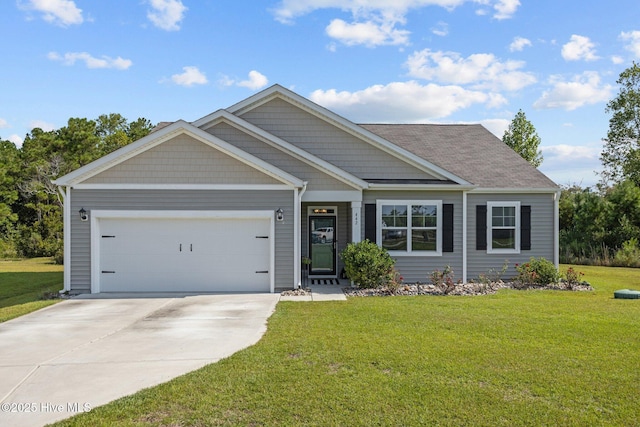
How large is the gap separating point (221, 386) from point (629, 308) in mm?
9093

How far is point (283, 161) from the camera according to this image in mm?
12922

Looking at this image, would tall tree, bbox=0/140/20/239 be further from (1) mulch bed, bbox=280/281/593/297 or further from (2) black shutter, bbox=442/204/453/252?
(2) black shutter, bbox=442/204/453/252

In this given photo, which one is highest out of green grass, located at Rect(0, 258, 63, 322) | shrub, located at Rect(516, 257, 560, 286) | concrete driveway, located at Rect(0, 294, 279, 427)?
shrub, located at Rect(516, 257, 560, 286)

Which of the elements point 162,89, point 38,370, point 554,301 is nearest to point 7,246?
point 162,89

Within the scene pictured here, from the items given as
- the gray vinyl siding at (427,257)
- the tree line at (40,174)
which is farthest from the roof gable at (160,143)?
the tree line at (40,174)

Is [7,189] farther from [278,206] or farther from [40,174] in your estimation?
[278,206]

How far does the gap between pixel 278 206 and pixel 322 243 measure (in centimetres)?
337

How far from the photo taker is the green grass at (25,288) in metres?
9.84

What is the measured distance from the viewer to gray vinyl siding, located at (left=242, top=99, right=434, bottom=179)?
553 inches

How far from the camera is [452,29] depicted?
15.1 metres

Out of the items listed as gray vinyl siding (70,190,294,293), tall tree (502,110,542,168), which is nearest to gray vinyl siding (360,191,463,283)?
gray vinyl siding (70,190,294,293)

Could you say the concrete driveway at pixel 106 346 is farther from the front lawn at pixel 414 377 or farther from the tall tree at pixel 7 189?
the tall tree at pixel 7 189

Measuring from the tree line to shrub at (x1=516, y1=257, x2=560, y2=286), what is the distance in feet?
82.5

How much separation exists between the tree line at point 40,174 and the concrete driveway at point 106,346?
66.0 ft
